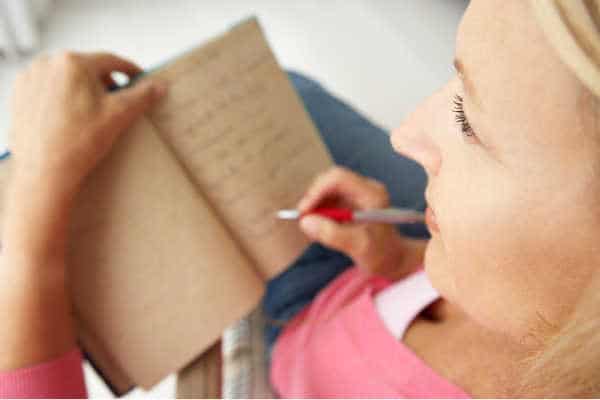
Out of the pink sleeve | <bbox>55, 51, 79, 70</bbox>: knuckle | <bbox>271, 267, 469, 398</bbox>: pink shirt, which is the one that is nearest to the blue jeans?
<bbox>271, 267, 469, 398</bbox>: pink shirt

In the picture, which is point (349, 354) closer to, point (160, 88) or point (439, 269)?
point (439, 269)

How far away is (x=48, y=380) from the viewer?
1.35ft

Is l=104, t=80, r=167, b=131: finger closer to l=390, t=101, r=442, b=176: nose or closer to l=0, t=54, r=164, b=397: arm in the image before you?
l=0, t=54, r=164, b=397: arm

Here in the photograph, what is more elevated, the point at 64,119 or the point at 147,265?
the point at 64,119

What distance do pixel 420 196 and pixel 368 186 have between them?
18cm

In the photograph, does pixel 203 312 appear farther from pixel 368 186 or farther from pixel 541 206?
pixel 541 206

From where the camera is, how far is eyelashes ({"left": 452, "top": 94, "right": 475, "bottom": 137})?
29 centimetres

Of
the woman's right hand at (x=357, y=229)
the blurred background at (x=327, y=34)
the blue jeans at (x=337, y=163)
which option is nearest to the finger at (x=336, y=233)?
the woman's right hand at (x=357, y=229)

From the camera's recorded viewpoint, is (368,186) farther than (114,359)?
Yes

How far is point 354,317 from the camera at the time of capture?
55cm

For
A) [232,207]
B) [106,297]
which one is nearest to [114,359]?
[106,297]

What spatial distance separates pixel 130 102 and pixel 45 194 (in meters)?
0.11

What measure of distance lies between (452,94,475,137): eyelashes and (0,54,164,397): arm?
0.99 feet

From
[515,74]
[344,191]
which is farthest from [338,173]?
[515,74]
